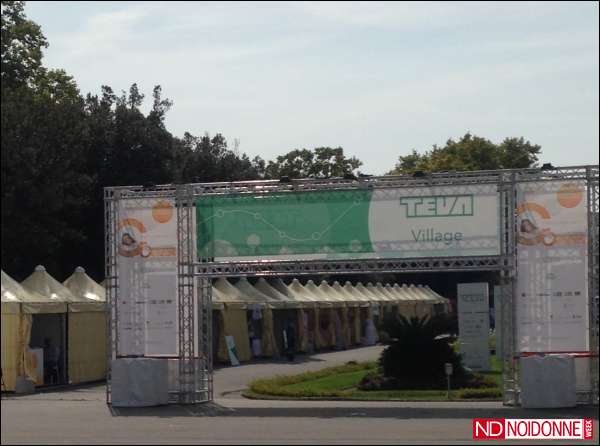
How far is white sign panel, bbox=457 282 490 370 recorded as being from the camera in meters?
36.1

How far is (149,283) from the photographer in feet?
81.8

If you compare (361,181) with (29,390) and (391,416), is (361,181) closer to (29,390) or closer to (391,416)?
(391,416)

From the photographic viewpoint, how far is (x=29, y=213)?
37438 mm

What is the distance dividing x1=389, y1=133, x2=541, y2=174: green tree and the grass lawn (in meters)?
44.5

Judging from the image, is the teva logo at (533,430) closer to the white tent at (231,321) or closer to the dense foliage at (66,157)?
the dense foliage at (66,157)

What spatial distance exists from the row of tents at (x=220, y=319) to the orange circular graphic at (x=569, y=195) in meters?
13.8

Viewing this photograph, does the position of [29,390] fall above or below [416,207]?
below

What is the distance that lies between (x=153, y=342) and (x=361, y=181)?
6.04 meters

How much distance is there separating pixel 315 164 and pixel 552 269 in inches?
2451

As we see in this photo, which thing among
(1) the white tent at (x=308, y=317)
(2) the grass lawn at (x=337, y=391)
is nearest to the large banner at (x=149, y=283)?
(2) the grass lawn at (x=337, y=391)

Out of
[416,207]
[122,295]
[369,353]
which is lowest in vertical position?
[369,353]

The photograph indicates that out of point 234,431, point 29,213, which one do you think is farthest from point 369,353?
point 234,431

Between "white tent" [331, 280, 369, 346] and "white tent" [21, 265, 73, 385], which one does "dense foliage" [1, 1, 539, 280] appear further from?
"white tent" [331, 280, 369, 346]

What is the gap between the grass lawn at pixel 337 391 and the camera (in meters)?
26.3
